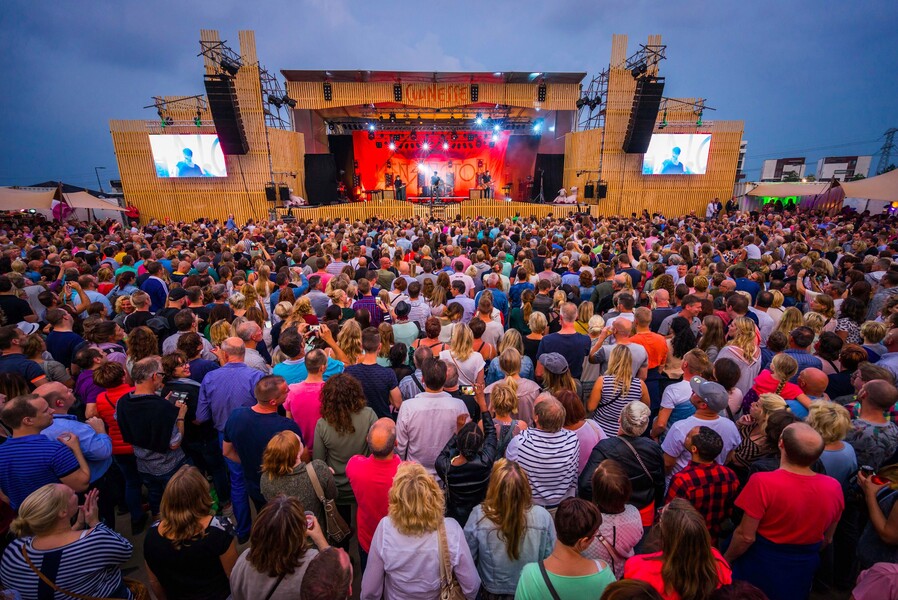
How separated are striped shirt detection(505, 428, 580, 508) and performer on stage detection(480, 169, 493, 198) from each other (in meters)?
20.5

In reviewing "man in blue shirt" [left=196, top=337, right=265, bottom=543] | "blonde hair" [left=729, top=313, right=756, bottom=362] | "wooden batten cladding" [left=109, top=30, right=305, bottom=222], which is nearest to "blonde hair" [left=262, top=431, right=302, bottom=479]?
"man in blue shirt" [left=196, top=337, right=265, bottom=543]

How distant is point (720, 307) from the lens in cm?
490

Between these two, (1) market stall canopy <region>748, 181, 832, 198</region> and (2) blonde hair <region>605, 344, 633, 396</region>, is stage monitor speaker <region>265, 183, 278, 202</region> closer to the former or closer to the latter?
(2) blonde hair <region>605, 344, 633, 396</region>

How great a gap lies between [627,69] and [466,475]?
20.8 metres

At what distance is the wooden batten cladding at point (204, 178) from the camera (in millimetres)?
17391

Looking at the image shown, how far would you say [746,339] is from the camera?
353 centimetres

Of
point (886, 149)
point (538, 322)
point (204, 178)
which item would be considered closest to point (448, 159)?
point (204, 178)

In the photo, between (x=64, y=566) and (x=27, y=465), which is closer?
(x=64, y=566)

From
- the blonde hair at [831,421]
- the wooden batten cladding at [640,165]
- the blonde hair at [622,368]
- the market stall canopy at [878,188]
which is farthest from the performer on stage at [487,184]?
the blonde hair at [831,421]

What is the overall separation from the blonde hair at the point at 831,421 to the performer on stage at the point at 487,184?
20418mm

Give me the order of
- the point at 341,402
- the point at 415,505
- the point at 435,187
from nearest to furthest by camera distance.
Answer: the point at 415,505 < the point at 341,402 < the point at 435,187

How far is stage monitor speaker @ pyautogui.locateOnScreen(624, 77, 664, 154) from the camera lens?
16.1 meters

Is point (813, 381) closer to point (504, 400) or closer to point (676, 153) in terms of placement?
point (504, 400)

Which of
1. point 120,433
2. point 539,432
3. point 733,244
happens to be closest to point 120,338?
point 120,433
